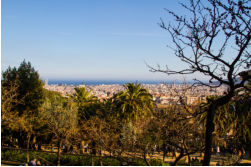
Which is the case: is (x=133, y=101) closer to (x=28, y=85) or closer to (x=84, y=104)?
(x=84, y=104)

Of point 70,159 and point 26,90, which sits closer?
point 70,159

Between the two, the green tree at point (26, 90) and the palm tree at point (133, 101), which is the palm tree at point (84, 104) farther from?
the green tree at point (26, 90)

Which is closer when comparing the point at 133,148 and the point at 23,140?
the point at 133,148

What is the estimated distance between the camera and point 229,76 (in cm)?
241

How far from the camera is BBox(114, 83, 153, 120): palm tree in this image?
618 inches

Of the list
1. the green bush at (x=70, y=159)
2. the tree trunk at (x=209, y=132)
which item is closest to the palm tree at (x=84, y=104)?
the green bush at (x=70, y=159)

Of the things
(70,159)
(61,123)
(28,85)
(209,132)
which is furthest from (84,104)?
(209,132)

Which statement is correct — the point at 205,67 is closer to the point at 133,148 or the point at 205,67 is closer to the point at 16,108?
the point at 133,148

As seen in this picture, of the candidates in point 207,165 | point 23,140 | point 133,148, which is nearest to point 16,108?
point 23,140

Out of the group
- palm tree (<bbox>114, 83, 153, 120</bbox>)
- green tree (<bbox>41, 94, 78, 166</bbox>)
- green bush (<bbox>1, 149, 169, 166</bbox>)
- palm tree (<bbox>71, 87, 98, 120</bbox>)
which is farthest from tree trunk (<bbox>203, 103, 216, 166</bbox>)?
palm tree (<bbox>71, 87, 98, 120</bbox>)

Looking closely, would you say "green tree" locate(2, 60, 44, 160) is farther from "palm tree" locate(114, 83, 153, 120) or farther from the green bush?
"palm tree" locate(114, 83, 153, 120)

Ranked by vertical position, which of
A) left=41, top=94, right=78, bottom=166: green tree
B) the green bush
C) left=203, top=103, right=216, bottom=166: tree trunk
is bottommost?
the green bush

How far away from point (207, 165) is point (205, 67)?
1263 mm

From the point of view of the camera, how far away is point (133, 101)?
52.3 feet
